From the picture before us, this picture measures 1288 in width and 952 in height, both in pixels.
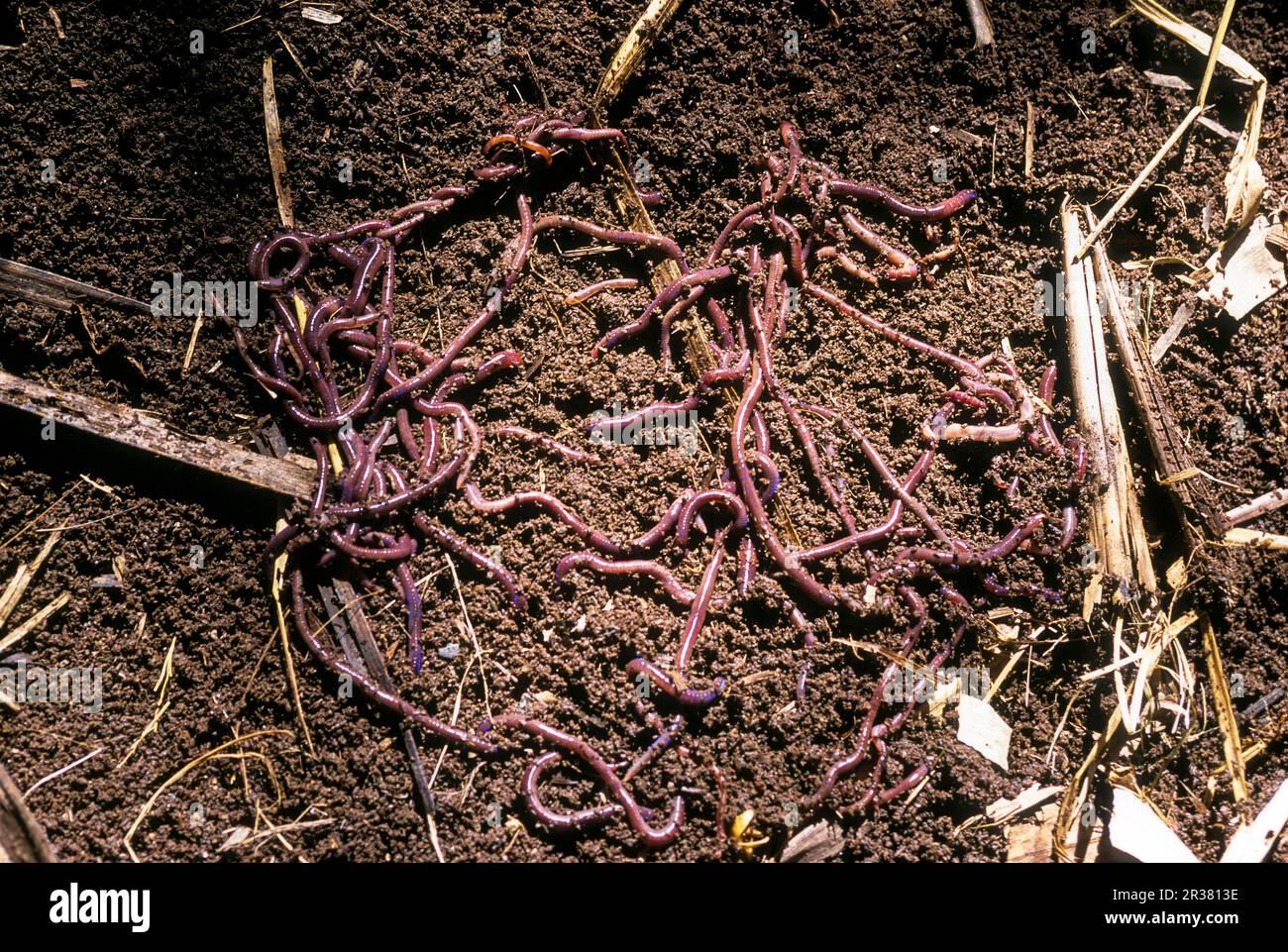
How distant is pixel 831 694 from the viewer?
422cm

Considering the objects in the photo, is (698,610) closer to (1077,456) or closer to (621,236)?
(621,236)

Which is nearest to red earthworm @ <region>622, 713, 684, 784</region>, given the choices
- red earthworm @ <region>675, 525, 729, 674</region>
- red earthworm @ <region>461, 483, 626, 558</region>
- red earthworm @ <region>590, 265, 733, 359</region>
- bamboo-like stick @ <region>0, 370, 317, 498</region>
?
red earthworm @ <region>675, 525, 729, 674</region>

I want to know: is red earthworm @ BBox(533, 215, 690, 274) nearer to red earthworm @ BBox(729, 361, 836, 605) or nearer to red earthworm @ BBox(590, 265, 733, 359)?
red earthworm @ BBox(590, 265, 733, 359)

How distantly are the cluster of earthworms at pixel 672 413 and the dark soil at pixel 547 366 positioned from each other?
11 cm

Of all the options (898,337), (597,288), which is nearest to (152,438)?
(597,288)

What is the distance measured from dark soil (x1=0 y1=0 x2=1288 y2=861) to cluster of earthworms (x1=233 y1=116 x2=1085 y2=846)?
108mm

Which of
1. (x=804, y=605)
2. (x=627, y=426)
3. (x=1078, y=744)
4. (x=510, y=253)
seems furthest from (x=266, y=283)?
(x=1078, y=744)

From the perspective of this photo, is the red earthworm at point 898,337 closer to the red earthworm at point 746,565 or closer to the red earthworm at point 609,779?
the red earthworm at point 746,565

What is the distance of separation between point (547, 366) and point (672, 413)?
0.69 metres

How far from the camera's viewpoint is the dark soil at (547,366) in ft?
13.6

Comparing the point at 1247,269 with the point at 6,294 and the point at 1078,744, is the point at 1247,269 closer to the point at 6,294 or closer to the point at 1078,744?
the point at 1078,744

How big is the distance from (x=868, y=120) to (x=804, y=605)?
8.56ft

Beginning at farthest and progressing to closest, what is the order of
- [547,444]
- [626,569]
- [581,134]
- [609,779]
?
[581,134] < [547,444] < [626,569] < [609,779]

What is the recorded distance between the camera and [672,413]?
4.41 meters
